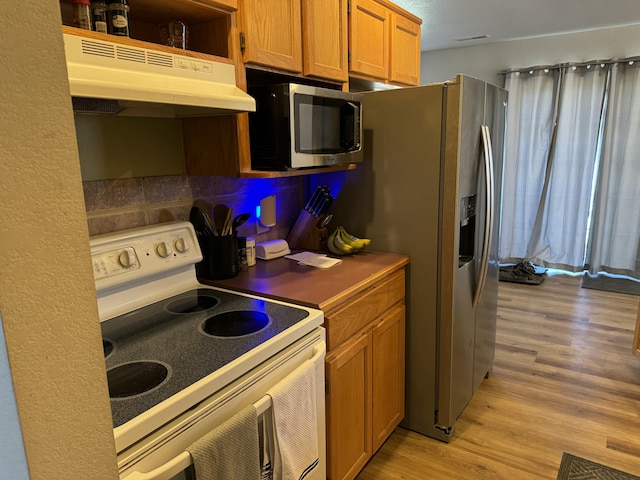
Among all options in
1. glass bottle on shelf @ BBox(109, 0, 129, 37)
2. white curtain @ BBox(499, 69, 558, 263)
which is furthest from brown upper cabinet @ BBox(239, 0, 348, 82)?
white curtain @ BBox(499, 69, 558, 263)

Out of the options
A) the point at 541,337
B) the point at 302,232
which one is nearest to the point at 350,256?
the point at 302,232

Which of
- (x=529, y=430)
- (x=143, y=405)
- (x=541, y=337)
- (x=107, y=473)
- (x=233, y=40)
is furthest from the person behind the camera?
(x=541, y=337)

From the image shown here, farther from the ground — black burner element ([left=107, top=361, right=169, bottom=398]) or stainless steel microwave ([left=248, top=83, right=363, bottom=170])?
stainless steel microwave ([left=248, top=83, right=363, bottom=170])

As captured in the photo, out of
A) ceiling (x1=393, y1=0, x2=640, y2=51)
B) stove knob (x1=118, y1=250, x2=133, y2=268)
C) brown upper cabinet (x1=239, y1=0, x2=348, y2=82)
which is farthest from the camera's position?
ceiling (x1=393, y1=0, x2=640, y2=51)

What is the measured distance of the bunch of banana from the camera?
2217 millimetres

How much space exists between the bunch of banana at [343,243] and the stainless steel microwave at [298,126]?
412 millimetres

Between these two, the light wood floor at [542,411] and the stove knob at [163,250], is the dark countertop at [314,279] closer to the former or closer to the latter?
the stove knob at [163,250]

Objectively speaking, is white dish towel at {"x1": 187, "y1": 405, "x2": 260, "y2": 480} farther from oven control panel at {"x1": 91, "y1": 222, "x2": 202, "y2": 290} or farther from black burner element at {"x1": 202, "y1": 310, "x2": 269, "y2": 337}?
oven control panel at {"x1": 91, "y1": 222, "x2": 202, "y2": 290}

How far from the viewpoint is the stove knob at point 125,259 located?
4.99 ft

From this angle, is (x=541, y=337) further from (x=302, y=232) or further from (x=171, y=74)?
(x=171, y=74)

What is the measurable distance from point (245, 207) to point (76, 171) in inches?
64.6

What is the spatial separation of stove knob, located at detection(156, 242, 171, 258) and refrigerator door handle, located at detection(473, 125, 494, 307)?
147cm

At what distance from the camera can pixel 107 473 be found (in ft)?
2.03

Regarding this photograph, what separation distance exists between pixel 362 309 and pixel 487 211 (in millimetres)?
871
